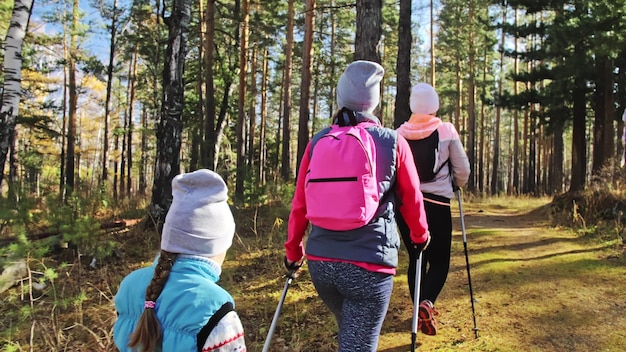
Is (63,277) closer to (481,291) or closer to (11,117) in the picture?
(11,117)

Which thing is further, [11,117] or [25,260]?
[11,117]

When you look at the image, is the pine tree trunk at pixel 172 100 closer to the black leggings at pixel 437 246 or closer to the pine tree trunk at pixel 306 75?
the black leggings at pixel 437 246

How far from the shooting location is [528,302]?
15.1 feet

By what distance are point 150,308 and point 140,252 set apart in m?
5.46

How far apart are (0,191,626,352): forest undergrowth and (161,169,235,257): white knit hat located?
2.26m

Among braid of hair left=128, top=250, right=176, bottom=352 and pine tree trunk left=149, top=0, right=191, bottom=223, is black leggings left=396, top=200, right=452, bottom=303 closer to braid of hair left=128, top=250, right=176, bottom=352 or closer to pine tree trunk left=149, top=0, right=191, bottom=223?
braid of hair left=128, top=250, right=176, bottom=352

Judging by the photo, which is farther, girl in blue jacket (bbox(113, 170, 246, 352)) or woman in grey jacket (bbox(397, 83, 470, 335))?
woman in grey jacket (bbox(397, 83, 470, 335))

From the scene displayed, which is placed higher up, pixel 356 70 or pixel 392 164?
pixel 356 70

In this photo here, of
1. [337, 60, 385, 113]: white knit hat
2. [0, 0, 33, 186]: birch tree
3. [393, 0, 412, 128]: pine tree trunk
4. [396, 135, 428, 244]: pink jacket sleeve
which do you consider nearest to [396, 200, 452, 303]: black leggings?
[396, 135, 428, 244]: pink jacket sleeve

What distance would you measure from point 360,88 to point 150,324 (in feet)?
5.25

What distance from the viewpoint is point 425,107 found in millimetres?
3812

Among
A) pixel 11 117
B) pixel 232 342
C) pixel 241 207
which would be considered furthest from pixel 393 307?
pixel 11 117

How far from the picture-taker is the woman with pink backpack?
219cm

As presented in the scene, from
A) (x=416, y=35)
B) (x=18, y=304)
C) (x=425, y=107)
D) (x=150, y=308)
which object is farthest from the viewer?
(x=416, y=35)
